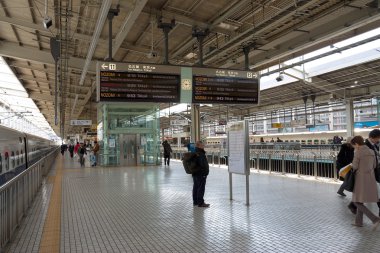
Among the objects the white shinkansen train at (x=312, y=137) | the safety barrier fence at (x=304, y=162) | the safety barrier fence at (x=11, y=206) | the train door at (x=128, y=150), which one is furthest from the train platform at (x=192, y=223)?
the white shinkansen train at (x=312, y=137)

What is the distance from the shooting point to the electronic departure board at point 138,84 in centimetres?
937

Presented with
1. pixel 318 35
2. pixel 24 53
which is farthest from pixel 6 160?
pixel 318 35

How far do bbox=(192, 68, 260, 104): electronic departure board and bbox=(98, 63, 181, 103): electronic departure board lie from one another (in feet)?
1.97

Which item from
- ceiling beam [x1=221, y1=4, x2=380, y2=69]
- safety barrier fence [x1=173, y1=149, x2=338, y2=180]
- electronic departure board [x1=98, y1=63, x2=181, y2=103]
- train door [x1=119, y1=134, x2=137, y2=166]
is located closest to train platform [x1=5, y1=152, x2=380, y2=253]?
electronic departure board [x1=98, y1=63, x2=181, y2=103]

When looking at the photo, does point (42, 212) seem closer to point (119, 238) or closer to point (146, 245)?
point (119, 238)

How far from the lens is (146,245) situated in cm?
504

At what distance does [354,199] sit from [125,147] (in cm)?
1783

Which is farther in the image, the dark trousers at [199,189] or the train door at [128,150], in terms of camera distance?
the train door at [128,150]

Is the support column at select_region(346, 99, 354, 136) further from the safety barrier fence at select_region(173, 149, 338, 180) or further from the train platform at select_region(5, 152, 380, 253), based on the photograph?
the train platform at select_region(5, 152, 380, 253)

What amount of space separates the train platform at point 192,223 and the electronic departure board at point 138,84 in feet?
8.31

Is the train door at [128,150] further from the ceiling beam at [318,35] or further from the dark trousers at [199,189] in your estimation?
the dark trousers at [199,189]

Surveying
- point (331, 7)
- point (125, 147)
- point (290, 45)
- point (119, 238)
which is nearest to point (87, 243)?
point (119, 238)

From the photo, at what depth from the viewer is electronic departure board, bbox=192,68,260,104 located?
1022 cm

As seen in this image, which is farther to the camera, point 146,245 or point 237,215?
point 237,215
